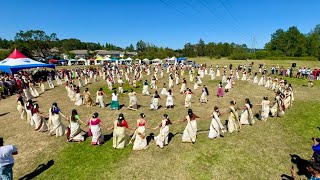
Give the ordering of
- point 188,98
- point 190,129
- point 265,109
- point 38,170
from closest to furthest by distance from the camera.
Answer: point 38,170 → point 190,129 → point 265,109 → point 188,98

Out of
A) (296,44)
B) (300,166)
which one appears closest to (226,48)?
(296,44)

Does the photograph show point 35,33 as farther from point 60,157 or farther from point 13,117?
point 60,157

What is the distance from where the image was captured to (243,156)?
34.2 ft

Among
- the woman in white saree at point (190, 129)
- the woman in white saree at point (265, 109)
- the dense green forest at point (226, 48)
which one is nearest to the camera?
the woman in white saree at point (190, 129)

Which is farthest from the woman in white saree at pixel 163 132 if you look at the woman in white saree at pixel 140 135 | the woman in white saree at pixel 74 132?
the woman in white saree at pixel 74 132

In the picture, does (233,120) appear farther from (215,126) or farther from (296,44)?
(296,44)

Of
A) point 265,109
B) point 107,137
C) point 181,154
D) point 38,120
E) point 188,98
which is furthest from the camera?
point 188,98

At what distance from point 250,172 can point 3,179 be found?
28.3ft

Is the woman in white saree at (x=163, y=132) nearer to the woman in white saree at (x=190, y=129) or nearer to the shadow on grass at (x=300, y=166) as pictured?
the woman in white saree at (x=190, y=129)

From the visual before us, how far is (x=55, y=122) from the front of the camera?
503 inches

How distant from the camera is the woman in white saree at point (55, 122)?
41.3 ft

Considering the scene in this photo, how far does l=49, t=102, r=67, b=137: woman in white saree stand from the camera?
41.3 feet

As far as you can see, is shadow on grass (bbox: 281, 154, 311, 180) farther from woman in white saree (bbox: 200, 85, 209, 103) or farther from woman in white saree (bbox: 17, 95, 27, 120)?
woman in white saree (bbox: 17, 95, 27, 120)

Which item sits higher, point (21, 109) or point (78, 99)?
point (78, 99)
